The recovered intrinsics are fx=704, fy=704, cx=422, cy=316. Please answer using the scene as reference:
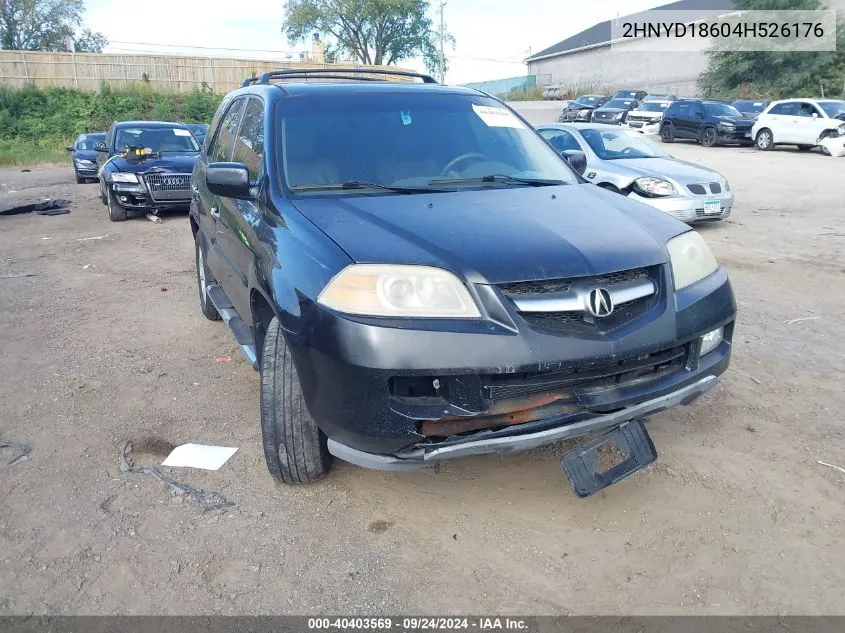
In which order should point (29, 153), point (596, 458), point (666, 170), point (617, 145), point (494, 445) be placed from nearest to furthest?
point (494, 445)
point (596, 458)
point (666, 170)
point (617, 145)
point (29, 153)

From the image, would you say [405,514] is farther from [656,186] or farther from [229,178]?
[656,186]

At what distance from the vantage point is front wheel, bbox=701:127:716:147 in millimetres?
22969

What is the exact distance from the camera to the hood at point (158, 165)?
11.0 m

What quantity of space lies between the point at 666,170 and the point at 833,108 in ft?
47.2

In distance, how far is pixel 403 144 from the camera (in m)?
3.68

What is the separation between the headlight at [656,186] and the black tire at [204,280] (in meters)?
5.96

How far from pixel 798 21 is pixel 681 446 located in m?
39.7

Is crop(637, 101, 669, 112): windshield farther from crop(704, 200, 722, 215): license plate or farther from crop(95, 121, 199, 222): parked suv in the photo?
crop(95, 121, 199, 222): parked suv

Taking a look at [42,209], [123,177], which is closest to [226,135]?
[123,177]

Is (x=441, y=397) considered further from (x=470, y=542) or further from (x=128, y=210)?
(x=128, y=210)

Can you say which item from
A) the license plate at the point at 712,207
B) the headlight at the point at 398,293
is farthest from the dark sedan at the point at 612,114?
the headlight at the point at 398,293

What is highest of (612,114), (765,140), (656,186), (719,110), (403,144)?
(612,114)

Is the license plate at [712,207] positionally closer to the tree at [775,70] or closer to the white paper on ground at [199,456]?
the white paper on ground at [199,456]

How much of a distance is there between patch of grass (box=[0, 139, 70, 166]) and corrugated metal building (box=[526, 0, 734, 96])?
34.5 m
